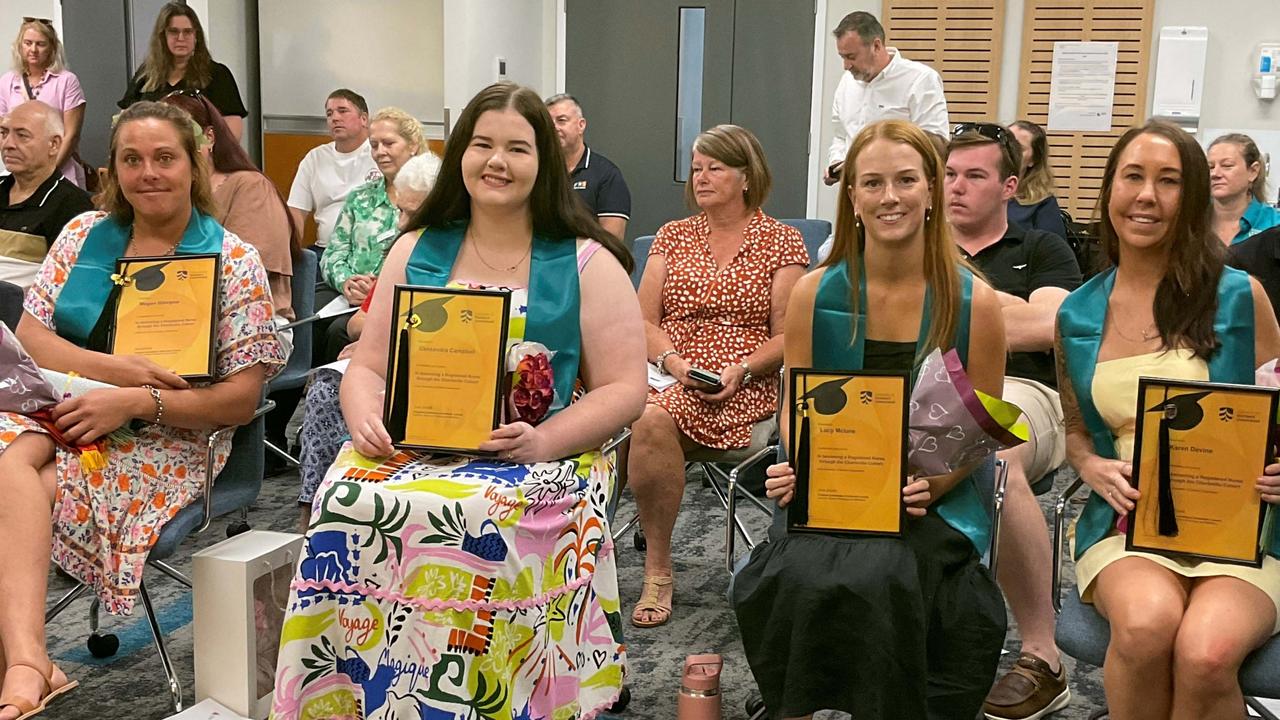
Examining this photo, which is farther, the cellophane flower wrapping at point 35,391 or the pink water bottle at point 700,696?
the cellophane flower wrapping at point 35,391

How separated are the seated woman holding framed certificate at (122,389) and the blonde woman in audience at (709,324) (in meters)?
1.16

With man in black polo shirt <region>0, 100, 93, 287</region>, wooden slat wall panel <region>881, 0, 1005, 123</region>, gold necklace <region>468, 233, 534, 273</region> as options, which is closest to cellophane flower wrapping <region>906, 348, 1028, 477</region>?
gold necklace <region>468, 233, 534, 273</region>

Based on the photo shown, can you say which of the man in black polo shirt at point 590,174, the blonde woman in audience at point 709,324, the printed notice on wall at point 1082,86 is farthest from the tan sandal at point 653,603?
the printed notice on wall at point 1082,86

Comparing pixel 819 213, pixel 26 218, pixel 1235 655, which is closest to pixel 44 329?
pixel 26 218

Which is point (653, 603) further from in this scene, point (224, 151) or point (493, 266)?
point (224, 151)

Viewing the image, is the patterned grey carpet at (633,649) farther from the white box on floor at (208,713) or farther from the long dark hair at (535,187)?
the long dark hair at (535,187)

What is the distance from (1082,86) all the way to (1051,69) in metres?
0.21

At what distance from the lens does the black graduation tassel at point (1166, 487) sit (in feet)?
7.11

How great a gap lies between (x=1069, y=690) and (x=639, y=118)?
18.9 feet

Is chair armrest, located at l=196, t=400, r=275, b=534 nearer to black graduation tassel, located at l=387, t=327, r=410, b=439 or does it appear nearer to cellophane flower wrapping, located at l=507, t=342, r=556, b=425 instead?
black graduation tassel, located at l=387, t=327, r=410, b=439

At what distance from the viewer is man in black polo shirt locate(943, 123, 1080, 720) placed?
2.84 m

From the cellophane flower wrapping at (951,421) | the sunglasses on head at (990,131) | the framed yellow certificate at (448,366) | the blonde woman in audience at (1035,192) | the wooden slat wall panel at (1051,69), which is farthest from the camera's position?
the wooden slat wall panel at (1051,69)

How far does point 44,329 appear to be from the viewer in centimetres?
294

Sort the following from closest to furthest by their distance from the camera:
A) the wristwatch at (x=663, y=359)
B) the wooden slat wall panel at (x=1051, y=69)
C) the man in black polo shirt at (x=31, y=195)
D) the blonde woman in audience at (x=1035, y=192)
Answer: the wristwatch at (x=663, y=359), the man in black polo shirt at (x=31, y=195), the blonde woman in audience at (x=1035, y=192), the wooden slat wall panel at (x=1051, y=69)
